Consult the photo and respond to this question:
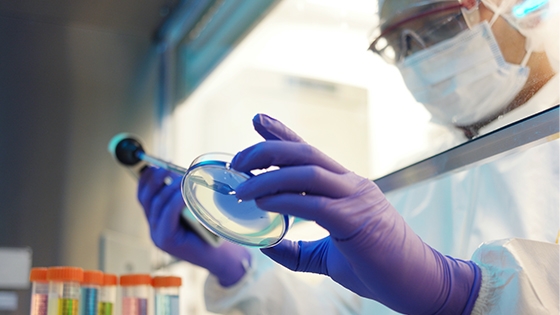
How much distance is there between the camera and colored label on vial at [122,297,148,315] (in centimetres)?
108

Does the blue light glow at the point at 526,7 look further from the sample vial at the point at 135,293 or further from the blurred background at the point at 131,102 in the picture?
the sample vial at the point at 135,293

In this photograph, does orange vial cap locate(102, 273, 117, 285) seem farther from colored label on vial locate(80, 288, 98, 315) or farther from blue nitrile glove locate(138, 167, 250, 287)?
blue nitrile glove locate(138, 167, 250, 287)

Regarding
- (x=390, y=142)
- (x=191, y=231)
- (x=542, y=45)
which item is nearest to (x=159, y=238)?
(x=191, y=231)

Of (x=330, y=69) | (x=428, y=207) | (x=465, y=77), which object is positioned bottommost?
(x=428, y=207)

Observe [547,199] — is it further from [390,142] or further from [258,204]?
[258,204]

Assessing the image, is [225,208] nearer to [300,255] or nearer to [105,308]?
[300,255]

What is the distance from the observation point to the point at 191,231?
1.26m

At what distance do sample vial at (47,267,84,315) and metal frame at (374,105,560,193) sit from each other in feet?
1.93

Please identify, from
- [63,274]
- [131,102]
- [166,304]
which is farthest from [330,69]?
[63,274]

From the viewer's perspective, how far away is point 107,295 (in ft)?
3.59

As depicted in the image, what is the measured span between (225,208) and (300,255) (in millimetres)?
164

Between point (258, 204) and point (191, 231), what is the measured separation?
648mm

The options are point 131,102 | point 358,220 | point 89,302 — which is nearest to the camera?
point 358,220

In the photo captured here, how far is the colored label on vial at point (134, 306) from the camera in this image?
42.6 inches
